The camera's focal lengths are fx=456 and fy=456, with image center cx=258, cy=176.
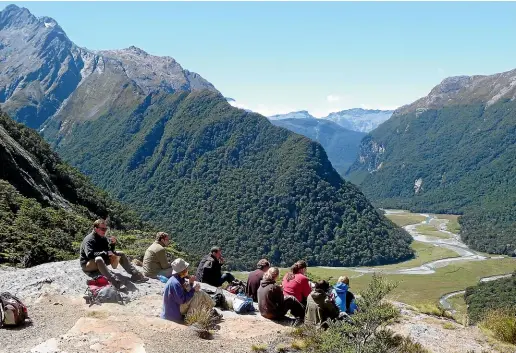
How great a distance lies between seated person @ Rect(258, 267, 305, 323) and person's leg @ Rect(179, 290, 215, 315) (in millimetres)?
1887

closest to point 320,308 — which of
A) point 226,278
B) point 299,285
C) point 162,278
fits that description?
point 299,285

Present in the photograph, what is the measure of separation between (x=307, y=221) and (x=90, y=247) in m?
149

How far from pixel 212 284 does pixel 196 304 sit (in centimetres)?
439

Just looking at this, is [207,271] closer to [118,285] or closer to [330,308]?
[118,285]

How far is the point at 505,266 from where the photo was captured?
138250mm

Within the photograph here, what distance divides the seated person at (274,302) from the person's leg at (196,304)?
189 centimetres

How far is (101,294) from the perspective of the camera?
48.4ft

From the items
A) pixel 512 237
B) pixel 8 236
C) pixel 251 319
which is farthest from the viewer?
pixel 512 237

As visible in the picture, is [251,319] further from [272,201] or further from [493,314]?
[272,201]

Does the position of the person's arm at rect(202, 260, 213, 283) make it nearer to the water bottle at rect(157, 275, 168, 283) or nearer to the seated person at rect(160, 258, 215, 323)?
the water bottle at rect(157, 275, 168, 283)

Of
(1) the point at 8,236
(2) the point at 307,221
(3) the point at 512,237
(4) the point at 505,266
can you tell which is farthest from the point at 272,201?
(1) the point at 8,236

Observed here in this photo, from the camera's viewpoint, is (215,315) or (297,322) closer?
(215,315)

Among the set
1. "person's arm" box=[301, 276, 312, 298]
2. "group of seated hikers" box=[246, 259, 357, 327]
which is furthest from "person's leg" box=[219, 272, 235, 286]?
"person's arm" box=[301, 276, 312, 298]

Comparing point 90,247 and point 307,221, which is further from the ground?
point 90,247
